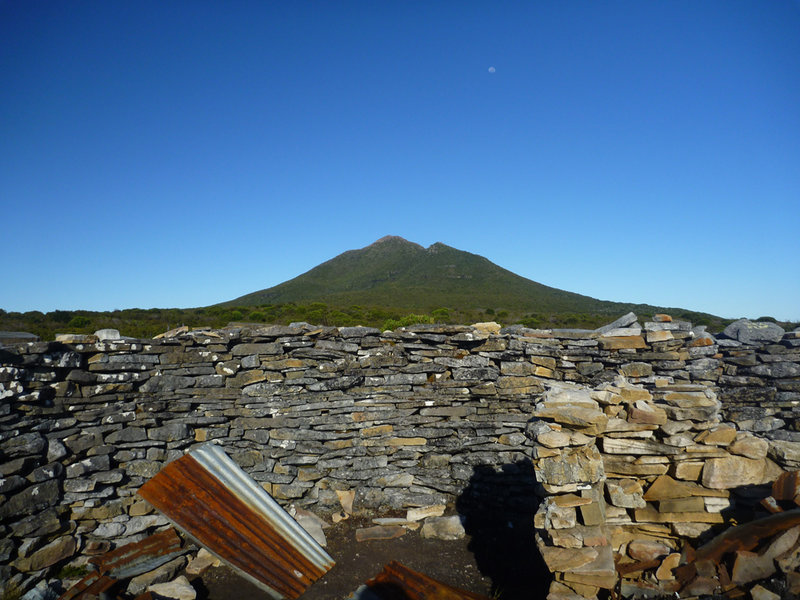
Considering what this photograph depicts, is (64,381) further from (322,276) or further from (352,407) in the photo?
(322,276)

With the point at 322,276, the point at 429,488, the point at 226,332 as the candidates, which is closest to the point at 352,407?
the point at 429,488

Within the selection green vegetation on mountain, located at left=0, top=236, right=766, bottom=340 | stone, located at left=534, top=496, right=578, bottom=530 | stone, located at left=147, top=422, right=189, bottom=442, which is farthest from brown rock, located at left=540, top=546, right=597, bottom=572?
green vegetation on mountain, located at left=0, top=236, right=766, bottom=340

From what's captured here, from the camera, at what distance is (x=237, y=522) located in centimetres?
483

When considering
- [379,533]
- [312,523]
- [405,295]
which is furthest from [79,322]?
[405,295]

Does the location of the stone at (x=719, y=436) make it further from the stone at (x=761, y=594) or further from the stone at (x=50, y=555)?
the stone at (x=50, y=555)

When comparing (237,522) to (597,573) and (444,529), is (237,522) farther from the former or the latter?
(597,573)

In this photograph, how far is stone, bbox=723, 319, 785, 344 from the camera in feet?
21.6

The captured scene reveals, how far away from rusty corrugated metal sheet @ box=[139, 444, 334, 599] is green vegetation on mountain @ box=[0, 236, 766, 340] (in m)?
10.0

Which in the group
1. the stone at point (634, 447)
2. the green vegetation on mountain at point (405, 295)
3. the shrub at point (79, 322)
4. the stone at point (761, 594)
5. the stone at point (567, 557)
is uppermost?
the green vegetation on mountain at point (405, 295)

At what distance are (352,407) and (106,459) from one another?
3.40 meters

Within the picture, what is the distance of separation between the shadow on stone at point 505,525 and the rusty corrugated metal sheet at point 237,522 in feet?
6.47

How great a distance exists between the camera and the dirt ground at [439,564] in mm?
4973

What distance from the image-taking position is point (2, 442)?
17.2ft

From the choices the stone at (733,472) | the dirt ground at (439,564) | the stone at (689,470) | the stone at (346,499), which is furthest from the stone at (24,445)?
the stone at (733,472)
